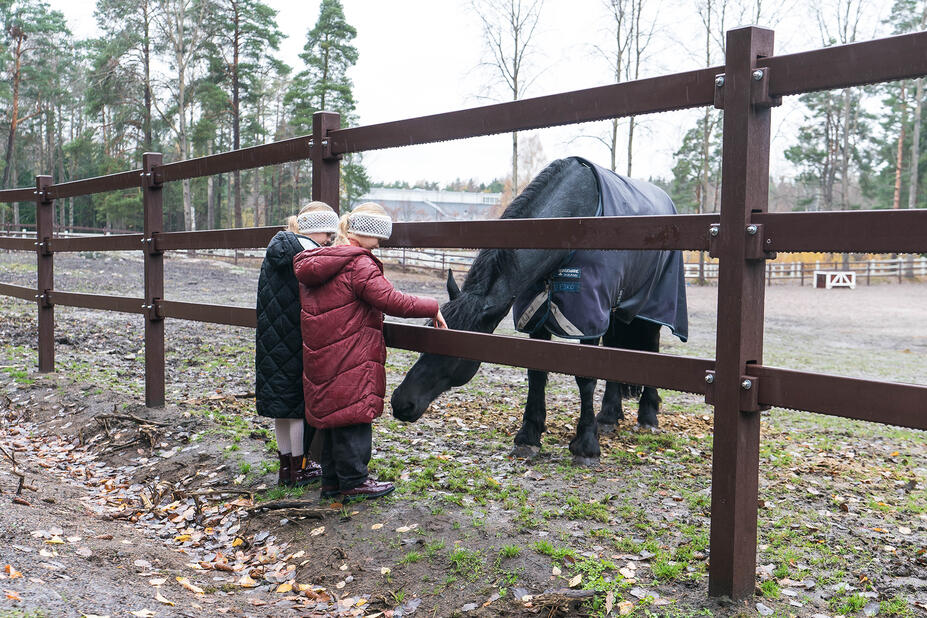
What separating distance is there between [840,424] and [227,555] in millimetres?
5074

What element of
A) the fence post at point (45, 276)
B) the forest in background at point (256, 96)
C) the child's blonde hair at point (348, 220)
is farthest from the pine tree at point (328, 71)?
the child's blonde hair at point (348, 220)

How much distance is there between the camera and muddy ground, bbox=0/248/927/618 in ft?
8.76

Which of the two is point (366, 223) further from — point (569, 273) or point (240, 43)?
point (240, 43)

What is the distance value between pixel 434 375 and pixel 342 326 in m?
0.72

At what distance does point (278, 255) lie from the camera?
368 cm

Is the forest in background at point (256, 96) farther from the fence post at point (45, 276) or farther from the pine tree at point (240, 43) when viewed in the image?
the fence post at point (45, 276)

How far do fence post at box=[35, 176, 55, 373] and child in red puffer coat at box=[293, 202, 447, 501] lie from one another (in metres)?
4.51

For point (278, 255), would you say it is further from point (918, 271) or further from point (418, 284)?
point (918, 271)

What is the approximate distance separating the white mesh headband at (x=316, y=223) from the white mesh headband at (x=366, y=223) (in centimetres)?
27

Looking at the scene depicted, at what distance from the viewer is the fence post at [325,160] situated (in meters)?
3.99

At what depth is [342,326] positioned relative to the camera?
11.0 feet

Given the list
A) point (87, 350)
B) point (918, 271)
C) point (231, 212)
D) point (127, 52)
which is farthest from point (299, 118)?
point (918, 271)

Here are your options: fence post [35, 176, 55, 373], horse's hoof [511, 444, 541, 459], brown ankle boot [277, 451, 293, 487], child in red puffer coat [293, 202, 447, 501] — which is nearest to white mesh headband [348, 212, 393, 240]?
child in red puffer coat [293, 202, 447, 501]

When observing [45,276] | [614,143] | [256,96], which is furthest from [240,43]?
[45,276]
